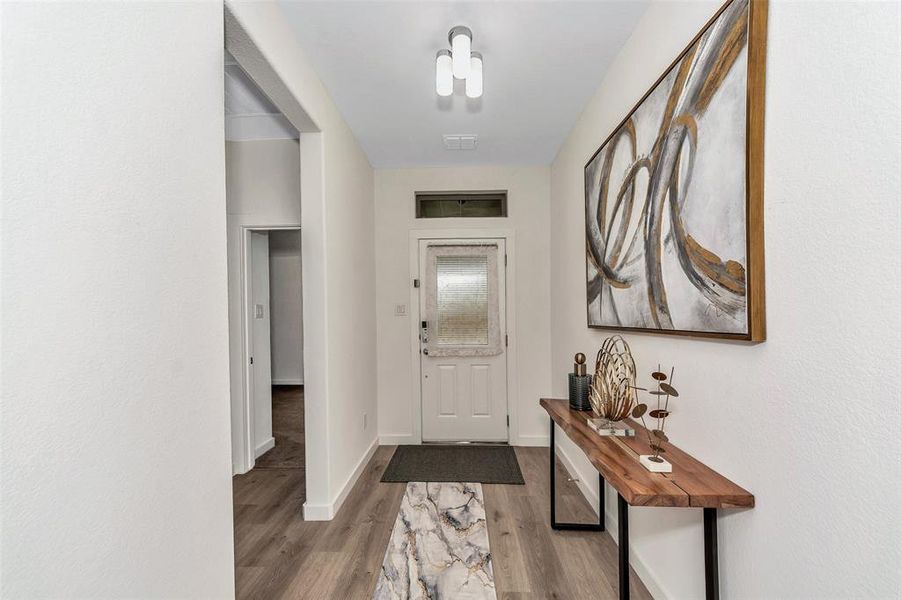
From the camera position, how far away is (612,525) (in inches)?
89.9

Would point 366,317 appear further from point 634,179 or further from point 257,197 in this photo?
point 634,179

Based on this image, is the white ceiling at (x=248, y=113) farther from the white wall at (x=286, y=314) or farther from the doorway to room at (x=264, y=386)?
the white wall at (x=286, y=314)

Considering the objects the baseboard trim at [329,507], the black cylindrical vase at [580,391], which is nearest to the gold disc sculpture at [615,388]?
the black cylindrical vase at [580,391]

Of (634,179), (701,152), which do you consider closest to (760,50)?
(701,152)

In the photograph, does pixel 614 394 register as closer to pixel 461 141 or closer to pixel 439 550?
pixel 439 550

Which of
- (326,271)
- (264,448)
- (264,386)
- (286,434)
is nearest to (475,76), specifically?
(326,271)

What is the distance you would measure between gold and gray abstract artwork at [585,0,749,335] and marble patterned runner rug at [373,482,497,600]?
4.56 ft

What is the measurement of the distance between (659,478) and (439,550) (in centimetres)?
134

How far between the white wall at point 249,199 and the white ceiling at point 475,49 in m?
0.70

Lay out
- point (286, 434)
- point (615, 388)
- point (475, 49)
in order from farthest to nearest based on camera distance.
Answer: point (286, 434) → point (475, 49) → point (615, 388)

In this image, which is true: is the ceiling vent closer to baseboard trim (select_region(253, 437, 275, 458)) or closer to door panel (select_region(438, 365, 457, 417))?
door panel (select_region(438, 365, 457, 417))

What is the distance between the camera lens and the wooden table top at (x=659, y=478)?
1182 mm

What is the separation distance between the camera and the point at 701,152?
1352 mm

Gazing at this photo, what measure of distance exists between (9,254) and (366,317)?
9.34ft
